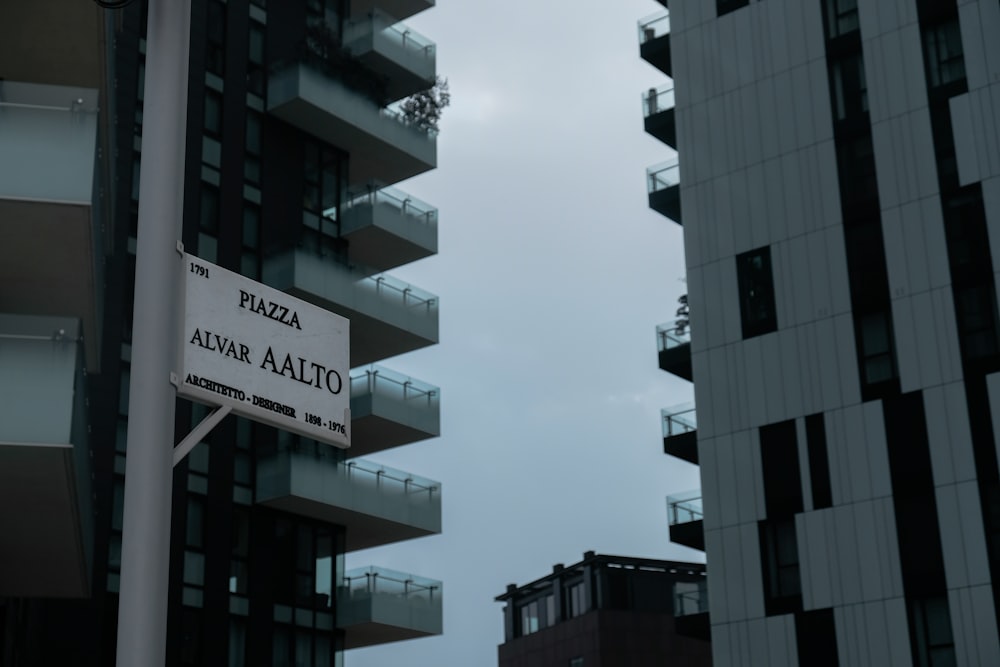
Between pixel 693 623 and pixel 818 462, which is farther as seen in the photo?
pixel 693 623

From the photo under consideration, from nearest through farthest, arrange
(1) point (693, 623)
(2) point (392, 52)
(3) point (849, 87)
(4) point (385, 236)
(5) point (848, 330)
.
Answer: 1. (5) point (848, 330)
2. (3) point (849, 87)
3. (1) point (693, 623)
4. (4) point (385, 236)
5. (2) point (392, 52)

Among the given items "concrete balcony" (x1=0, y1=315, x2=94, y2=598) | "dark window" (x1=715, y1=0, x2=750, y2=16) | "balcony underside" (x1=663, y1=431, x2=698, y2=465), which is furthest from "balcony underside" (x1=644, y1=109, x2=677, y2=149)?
"concrete balcony" (x1=0, y1=315, x2=94, y2=598)

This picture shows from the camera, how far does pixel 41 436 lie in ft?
61.0

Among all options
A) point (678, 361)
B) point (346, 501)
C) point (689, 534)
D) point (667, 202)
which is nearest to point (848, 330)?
point (678, 361)

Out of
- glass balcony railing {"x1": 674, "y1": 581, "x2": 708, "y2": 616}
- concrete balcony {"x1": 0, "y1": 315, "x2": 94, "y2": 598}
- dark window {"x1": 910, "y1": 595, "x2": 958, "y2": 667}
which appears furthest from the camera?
glass balcony railing {"x1": 674, "y1": 581, "x2": 708, "y2": 616}

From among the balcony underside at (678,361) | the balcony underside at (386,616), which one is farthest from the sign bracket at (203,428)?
the balcony underside at (678,361)

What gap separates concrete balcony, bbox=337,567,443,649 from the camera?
41.1 metres

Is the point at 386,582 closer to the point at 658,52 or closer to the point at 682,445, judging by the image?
the point at 682,445

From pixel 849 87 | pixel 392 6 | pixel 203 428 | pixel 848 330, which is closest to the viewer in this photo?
pixel 203 428

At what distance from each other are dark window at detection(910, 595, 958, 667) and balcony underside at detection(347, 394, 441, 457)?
15.1m

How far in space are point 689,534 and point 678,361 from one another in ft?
17.6

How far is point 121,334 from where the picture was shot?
38094 millimetres

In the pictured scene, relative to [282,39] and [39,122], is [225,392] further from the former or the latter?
[282,39]

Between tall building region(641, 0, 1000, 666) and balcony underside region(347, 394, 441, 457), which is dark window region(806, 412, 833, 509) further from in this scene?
balcony underside region(347, 394, 441, 457)
